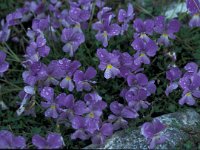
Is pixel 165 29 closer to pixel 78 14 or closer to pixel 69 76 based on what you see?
pixel 78 14

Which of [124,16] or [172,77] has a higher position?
[124,16]

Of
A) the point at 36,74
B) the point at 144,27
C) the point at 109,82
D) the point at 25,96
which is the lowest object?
the point at 109,82

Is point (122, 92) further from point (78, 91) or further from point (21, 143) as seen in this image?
point (21, 143)

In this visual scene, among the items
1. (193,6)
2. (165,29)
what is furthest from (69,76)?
(193,6)

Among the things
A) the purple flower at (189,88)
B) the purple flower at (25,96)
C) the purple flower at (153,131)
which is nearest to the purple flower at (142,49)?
the purple flower at (189,88)

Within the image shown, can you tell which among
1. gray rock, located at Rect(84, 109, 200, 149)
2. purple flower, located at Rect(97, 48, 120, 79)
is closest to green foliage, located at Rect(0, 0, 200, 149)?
gray rock, located at Rect(84, 109, 200, 149)

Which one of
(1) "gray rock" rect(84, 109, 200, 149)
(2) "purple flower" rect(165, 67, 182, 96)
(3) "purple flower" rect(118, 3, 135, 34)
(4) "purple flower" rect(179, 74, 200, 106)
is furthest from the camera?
(3) "purple flower" rect(118, 3, 135, 34)

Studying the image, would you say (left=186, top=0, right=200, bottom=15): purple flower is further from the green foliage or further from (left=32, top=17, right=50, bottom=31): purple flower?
(left=32, top=17, right=50, bottom=31): purple flower
